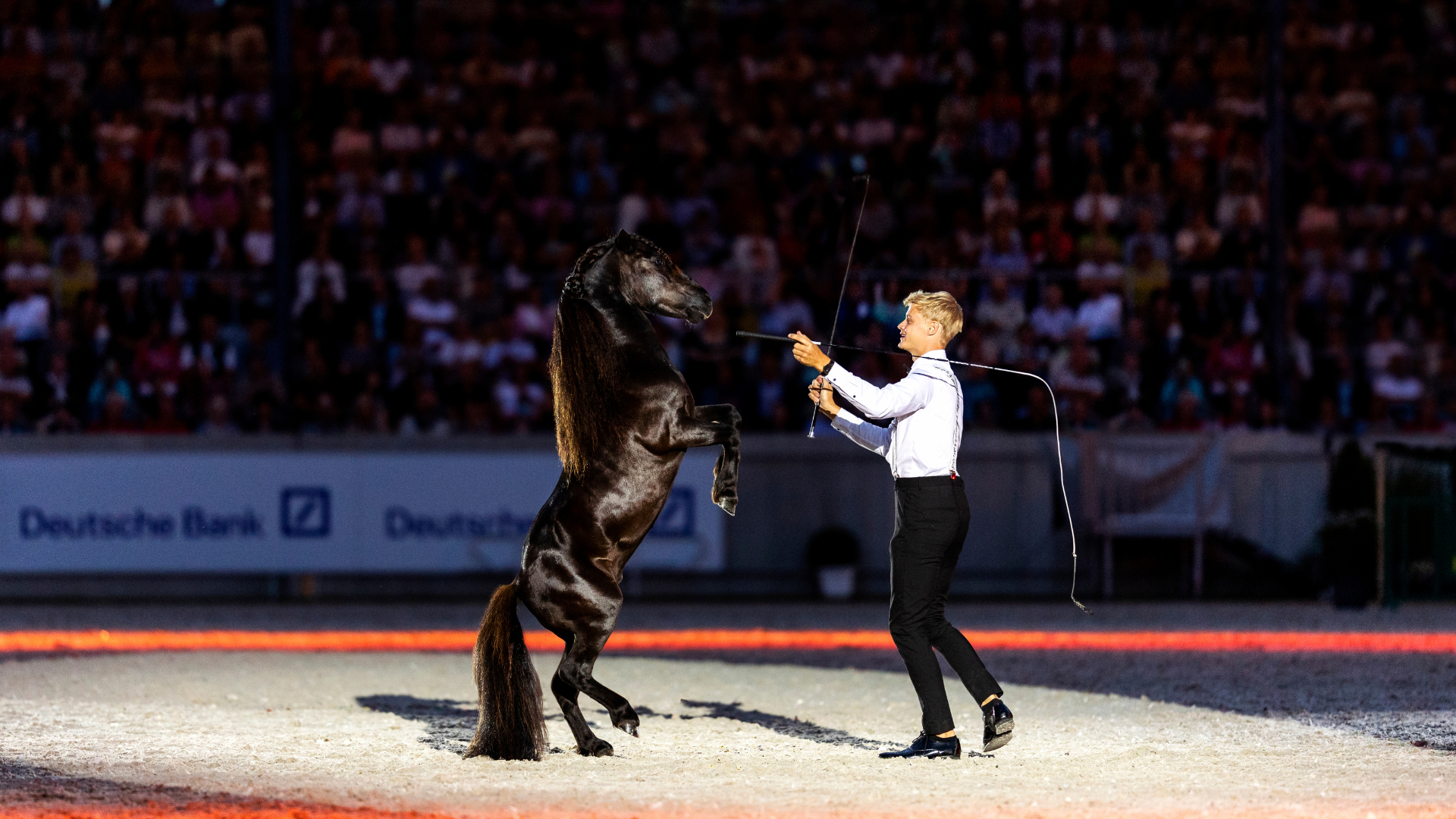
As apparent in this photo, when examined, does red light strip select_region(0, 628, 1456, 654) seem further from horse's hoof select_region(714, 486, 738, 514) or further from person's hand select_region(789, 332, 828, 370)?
person's hand select_region(789, 332, 828, 370)

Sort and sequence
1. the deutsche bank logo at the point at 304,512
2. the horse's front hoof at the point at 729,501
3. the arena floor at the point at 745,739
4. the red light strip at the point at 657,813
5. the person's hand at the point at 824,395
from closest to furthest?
the red light strip at the point at 657,813, the arena floor at the point at 745,739, the person's hand at the point at 824,395, the horse's front hoof at the point at 729,501, the deutsche bank logo at the point at 304,512

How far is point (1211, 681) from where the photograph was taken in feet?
33.0

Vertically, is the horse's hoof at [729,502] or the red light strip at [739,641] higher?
the horse's hoof at [729,502]

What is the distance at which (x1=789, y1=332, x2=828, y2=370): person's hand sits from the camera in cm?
700

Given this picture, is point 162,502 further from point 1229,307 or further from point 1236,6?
point 1236,6

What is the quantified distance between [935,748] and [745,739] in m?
Result: 1.03

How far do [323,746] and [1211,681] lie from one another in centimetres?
506

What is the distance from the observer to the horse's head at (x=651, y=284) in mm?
7469

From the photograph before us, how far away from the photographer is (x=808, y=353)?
706cm

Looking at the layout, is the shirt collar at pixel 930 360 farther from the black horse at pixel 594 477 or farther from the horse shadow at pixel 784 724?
the horse shadow at pixel 784 724

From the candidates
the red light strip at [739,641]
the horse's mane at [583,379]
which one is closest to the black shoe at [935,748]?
the horse's mane at [583,379]

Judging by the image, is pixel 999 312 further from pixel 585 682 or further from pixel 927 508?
pixel 585 682

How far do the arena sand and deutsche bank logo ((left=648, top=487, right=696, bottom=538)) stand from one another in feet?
15.6

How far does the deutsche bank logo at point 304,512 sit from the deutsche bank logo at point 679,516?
282 cm
